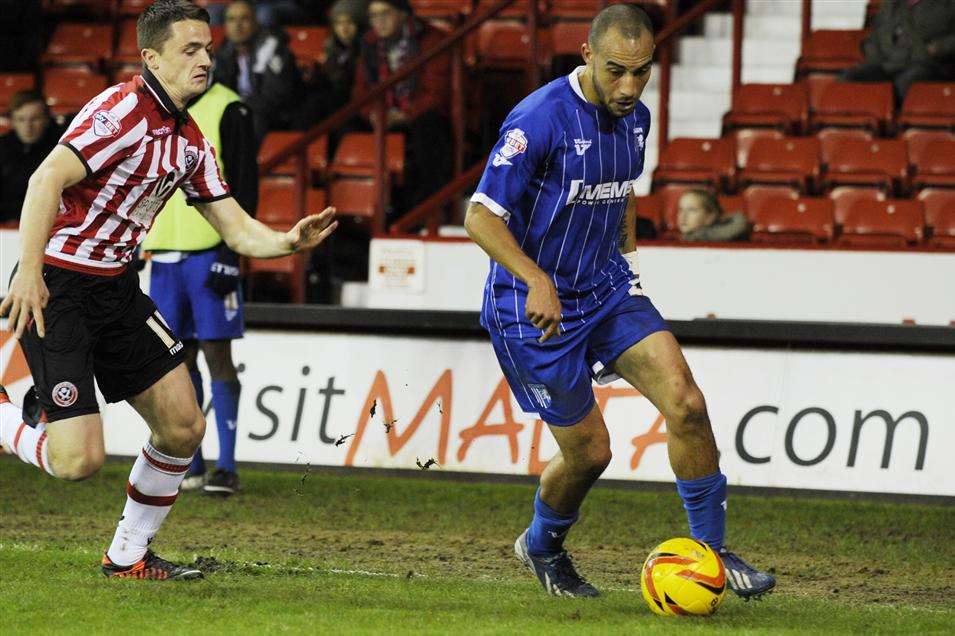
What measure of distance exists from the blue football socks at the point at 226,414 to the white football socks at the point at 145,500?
2286 millimetres

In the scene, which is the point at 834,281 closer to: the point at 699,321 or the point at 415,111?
the point at 699,321

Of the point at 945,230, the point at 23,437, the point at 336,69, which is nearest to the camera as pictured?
the point at 23,437

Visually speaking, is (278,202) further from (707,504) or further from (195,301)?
(707,504)

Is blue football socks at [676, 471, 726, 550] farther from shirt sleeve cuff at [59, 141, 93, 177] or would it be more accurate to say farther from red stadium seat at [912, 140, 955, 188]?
red stadium seat at [912, 140, 955, 188]

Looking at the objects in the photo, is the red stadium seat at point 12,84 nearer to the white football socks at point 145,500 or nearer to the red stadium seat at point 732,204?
the red stadium seat at point 732,204

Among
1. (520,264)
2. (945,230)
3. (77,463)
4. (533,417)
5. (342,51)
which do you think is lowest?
(533,417)

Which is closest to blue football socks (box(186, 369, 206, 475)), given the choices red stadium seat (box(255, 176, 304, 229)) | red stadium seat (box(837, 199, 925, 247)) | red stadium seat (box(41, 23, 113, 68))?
red stadium seat (box(255, 176, 304, 229))

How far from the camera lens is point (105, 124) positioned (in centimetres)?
521

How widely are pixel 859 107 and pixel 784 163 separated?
2.60ft

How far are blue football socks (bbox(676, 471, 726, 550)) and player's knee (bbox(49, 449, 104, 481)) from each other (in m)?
2.03

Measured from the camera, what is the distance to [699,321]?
326 inches

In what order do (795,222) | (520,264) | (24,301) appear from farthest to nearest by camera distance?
(795,222) < (520,264) < (24,301)

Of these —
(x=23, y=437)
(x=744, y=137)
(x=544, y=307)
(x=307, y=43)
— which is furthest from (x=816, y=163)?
(x=23, y=437)

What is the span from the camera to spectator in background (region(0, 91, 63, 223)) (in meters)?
10.6
